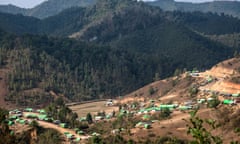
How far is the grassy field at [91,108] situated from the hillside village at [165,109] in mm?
334

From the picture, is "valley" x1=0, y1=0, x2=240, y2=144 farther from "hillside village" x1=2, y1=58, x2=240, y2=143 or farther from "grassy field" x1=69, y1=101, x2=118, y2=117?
"grassy field" x1=69, y1=101, x2=118, y2=117

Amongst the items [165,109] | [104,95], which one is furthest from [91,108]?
[165,109]

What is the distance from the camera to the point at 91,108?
433 feet

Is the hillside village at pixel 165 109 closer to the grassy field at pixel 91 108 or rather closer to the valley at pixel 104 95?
the valley at pixel 104 95

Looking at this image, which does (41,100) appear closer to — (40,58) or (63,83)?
(63,83)

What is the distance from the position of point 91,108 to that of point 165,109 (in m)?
48.0

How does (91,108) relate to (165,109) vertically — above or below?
below

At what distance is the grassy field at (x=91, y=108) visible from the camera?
4887 inches

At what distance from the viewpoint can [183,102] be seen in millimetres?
99375

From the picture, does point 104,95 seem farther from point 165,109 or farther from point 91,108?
point 165,109

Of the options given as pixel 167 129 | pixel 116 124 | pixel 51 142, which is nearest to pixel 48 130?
pixel 51 142

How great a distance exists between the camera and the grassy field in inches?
4887

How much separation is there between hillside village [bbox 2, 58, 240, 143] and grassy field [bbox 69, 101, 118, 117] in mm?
334

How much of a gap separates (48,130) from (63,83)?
71.4 meters
